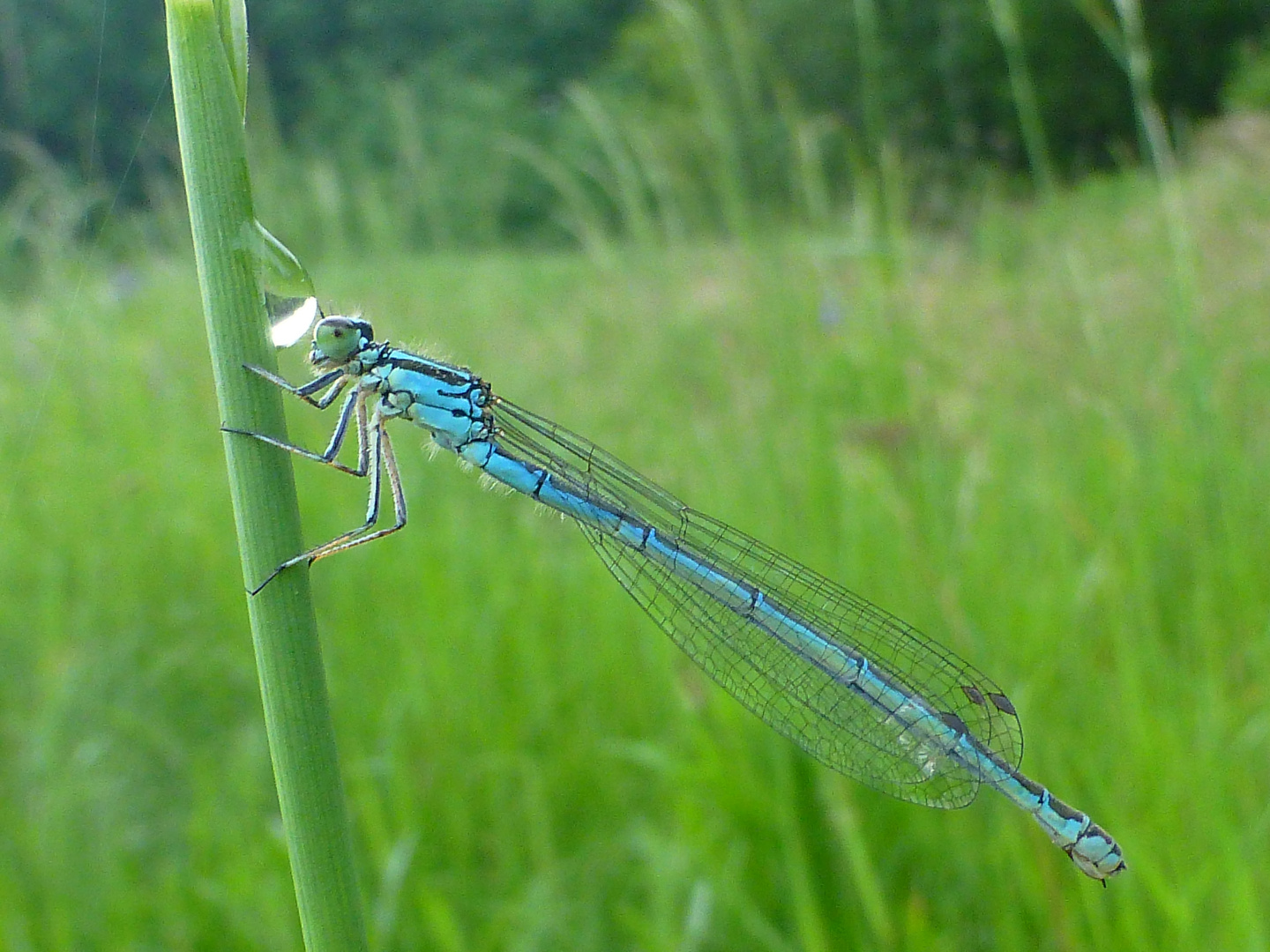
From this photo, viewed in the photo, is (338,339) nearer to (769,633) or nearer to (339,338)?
(339,338)

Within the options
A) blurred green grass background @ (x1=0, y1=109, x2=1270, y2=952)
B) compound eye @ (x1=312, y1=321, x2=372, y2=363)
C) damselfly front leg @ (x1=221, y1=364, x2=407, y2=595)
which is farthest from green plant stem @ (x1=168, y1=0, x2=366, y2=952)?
compound eye @ (x1=312, y1=321, x2=372, y2=363)

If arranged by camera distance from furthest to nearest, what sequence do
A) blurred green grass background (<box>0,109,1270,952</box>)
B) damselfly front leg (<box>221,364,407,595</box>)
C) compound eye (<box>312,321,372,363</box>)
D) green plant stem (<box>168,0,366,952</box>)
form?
blurred green grass background (<box>0,109,1270,952</box>), compound eye (<box>312,321,372,363</box>), damselfly front leg (<box>221,364,407,595</box>), green plant stem (<box>168,0,366,952</box>)

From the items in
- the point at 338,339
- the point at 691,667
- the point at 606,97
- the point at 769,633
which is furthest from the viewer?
the point at 606,97

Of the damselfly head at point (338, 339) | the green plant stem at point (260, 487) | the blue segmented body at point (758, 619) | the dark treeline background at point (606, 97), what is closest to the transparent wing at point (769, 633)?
the blue segmented body at point (758, 619)

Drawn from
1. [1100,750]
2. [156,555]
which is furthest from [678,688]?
[156,555]

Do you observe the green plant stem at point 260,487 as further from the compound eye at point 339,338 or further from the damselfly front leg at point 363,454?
the compound eye at point 339,338

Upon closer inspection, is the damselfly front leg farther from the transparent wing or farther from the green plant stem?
the green plant stem

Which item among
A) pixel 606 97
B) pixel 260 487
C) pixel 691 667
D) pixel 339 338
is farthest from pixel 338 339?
pixel 606 97
